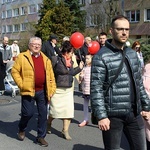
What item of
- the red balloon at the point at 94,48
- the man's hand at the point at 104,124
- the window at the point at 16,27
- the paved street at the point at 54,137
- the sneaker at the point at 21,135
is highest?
the window at the point at 16,27

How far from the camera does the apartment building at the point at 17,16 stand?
5609cm

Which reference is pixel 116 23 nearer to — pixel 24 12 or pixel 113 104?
pixel 113 104

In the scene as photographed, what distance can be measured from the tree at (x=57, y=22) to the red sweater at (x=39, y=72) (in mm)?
27689

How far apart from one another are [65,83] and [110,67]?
8.74 feet

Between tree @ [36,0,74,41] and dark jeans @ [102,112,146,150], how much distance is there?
29874mm

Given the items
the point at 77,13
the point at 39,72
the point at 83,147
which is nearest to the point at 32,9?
the point at 77,13

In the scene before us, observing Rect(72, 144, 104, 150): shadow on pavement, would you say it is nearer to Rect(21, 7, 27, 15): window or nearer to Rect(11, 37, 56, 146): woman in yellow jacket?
Rect(11, 37, 56, 146): woman in yellow jacket

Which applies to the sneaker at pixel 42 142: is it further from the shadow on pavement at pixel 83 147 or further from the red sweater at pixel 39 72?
the red sweater at pixel 39 72

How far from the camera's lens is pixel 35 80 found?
553cm

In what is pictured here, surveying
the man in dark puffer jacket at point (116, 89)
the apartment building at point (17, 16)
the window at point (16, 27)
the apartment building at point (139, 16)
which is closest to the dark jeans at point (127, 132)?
the man in dark puffer jacket at point (116, 89)

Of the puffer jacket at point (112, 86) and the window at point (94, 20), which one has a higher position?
the window at point (94, 20)

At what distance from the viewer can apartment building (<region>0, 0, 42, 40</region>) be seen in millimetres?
56094

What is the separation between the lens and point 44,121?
224 inches

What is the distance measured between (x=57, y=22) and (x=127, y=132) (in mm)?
31576
